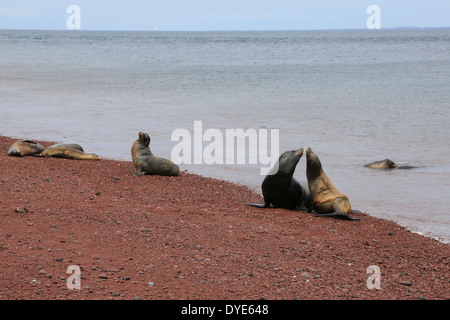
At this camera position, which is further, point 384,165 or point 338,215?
point 384,165

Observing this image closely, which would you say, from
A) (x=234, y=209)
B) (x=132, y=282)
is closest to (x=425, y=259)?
(x=234, y=209)

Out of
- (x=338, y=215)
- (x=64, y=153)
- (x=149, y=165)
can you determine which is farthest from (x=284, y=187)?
(x=64, y=153)

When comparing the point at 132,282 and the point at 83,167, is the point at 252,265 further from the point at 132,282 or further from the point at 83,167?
the point at 83,167

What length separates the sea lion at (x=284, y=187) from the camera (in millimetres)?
8016

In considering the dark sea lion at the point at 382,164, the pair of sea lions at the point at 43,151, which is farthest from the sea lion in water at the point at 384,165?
the pair of sea lions at the point at 43,151

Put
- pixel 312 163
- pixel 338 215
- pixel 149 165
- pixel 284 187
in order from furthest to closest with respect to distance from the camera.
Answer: pixel 149 165 < pixel 312 163 < pixel 284 187 < pixel 338 215

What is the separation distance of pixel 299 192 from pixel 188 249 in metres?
2.66

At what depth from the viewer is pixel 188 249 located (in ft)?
19.4

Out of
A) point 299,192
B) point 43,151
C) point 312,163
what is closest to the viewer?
point 299,192

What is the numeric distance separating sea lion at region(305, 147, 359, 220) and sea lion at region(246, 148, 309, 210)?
0.18 metres

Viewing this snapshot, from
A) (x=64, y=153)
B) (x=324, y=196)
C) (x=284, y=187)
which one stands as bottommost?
(x=324, y=196)

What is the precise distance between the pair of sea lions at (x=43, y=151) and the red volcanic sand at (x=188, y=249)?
6.00ft

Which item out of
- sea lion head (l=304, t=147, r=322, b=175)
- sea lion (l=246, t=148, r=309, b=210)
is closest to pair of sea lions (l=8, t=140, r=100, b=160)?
sea lion (l=246, t=148, r=309, b=210)

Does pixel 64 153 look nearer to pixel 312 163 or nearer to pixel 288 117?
pixel 312 163
